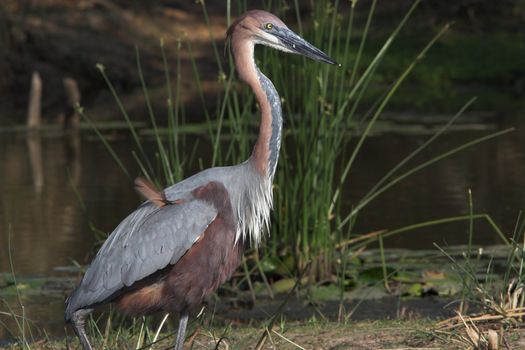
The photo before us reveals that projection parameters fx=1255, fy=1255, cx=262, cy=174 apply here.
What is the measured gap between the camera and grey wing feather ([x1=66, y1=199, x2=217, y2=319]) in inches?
187

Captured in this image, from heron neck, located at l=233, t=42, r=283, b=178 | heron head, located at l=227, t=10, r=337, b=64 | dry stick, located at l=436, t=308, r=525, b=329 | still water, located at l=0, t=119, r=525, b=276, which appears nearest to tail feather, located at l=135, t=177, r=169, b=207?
heron neck, located at l=233, t=42, r=283, b=178

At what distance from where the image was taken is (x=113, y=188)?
11438 mm

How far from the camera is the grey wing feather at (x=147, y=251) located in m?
4.74

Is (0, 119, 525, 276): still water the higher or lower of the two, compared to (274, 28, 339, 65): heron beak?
lower

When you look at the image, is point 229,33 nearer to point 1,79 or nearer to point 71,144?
point 71,144

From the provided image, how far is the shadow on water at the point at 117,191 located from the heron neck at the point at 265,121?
2006mm

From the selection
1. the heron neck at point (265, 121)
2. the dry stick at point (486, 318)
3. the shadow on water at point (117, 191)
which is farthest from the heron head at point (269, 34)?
the shadow on water at point (117, 191)

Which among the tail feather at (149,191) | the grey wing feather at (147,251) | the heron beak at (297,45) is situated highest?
the heron beak at (297,45)

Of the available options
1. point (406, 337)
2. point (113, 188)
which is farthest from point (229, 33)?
point (113, 188)

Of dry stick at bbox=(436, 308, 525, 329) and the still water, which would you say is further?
the still water

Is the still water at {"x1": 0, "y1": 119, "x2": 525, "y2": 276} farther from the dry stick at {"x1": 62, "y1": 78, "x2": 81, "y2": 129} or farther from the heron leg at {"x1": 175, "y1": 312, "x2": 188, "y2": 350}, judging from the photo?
the heron leg at {"x1": 175, "y1": 312, "x2": 188, "y2": 350}

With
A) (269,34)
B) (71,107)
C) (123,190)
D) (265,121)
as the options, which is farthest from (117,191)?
(265,121)

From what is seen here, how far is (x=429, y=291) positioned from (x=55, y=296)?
2071 millimetres

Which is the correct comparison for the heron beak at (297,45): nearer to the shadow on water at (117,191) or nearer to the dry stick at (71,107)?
the shadow on water at (117,191)
